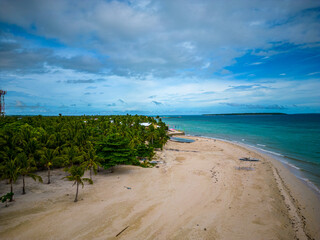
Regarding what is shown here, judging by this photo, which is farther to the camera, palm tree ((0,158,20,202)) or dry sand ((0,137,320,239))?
palm tree ((0,158,20,202))

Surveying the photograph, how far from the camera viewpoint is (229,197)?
1839 cm

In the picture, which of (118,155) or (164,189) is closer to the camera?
(164,189)

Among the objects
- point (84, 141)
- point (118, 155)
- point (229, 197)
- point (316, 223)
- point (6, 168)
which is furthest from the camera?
point (84, 141)

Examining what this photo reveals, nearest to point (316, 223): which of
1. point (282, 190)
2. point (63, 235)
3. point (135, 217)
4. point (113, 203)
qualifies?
point (282, 190)

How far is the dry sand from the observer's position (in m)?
12.9

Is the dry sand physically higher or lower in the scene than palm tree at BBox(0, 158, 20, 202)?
lower

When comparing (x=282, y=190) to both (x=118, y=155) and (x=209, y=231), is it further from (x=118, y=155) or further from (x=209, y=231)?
(x=118, y=155)

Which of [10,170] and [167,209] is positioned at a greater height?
[10,170]

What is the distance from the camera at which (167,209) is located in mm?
15992

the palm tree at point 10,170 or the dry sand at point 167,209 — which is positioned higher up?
the palm tree at point 10,170

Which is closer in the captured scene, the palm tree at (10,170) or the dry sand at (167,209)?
the dry sand at (167,209)

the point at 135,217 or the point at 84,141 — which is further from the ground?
the point at 84,141

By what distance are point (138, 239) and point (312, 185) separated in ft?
78.2

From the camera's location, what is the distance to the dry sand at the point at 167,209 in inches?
509
